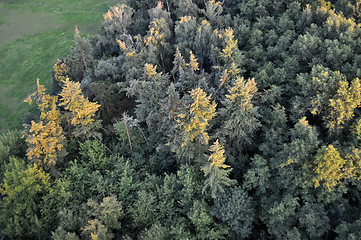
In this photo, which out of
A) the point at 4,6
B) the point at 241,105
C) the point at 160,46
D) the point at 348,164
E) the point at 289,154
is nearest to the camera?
the point at 348,164


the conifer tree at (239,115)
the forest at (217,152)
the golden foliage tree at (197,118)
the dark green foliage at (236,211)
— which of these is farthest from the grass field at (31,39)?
the dark green foliage at (236,211)

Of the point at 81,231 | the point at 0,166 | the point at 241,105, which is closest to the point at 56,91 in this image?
the point at 0,166

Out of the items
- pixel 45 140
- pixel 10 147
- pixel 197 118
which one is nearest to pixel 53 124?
pixel 45 140

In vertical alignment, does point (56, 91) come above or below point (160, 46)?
below

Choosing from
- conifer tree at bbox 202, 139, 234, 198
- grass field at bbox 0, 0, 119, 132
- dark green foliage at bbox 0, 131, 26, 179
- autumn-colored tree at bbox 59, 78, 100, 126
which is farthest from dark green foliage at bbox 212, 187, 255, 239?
grass field at bbox 0, 0, 119, 132

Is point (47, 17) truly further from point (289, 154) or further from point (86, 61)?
point (289, 154)

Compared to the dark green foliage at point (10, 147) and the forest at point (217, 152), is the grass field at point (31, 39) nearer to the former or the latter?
the dark green foliage at point (10, 147)
